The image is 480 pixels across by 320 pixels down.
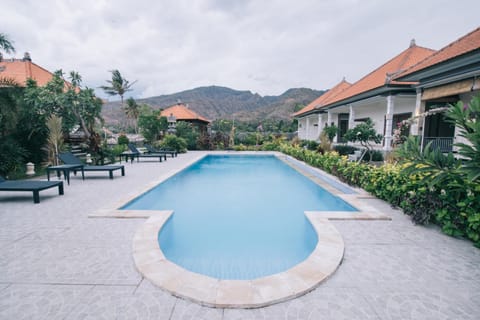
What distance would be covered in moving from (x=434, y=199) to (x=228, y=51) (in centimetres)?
2711

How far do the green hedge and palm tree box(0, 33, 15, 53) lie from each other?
11210mm

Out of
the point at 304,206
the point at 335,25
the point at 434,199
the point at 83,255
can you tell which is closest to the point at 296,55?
the point at 335,25

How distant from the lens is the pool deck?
6.57ft

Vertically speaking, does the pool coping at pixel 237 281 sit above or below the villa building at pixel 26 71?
below

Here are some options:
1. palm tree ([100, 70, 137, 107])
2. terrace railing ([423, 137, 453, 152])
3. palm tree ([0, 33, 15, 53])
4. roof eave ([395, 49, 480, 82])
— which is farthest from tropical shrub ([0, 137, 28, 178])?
palm tree ([100, 70, 137, 107])

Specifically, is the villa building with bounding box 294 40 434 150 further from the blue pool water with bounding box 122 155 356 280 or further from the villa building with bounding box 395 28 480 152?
the blue pool water with bounding box 122 155 356 280

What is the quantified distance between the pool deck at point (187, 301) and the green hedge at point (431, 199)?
23 centimetres

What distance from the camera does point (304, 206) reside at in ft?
20.4

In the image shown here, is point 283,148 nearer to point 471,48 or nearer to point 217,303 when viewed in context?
point 471,48

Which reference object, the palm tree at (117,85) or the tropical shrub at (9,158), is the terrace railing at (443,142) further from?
the palm tree at (117,85)

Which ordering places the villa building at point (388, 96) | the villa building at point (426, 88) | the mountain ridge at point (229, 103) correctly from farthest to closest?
the mountain ridge at point (229, 103) → the villa building at point (388, 96) → the villa building at point (426, 88)

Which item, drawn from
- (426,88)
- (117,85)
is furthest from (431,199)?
(117,85)

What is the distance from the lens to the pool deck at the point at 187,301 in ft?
6.57

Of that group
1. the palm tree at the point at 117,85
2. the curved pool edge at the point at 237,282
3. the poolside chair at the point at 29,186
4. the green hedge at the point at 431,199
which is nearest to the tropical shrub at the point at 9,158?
the poolside chair at the point at 29,186
